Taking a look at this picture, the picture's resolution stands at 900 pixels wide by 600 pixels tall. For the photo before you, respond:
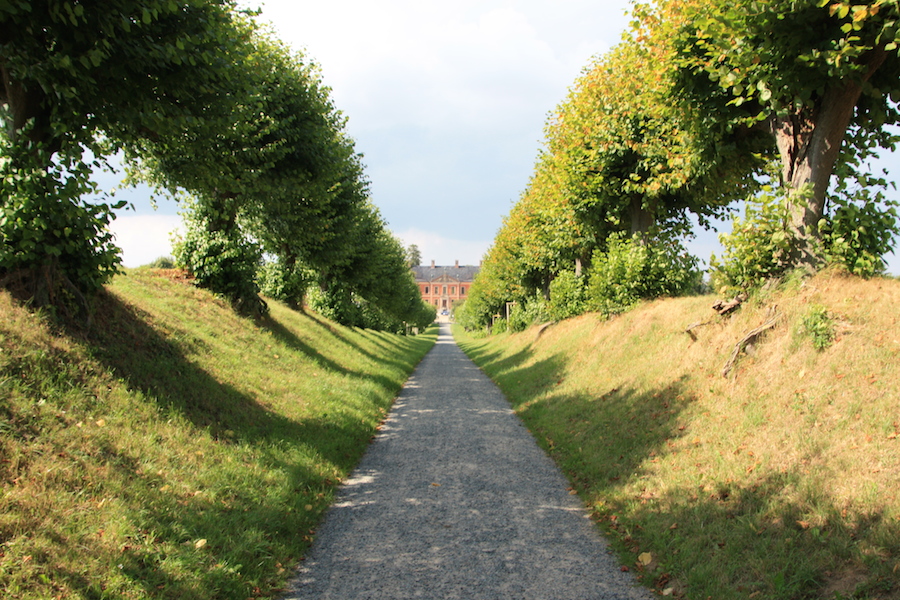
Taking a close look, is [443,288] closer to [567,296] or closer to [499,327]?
[499,327]

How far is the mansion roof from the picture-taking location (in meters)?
166

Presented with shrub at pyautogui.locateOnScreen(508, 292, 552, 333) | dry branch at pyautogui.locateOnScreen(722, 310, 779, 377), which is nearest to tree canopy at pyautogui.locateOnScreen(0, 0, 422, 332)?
dry branch at pyautogui.locateOnScreen(722, 310, 779, 377)

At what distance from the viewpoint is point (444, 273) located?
166750 millimetres

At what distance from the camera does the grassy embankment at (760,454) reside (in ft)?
14.8

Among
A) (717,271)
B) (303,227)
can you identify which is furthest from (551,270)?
(717,271)

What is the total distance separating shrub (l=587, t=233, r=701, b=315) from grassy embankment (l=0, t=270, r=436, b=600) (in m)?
9.13

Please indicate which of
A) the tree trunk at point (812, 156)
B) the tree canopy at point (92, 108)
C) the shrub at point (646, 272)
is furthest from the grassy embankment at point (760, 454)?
the tree canopy at point (92, 108)

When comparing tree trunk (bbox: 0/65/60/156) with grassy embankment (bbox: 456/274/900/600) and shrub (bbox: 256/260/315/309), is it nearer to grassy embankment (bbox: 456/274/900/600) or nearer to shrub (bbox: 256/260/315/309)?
grassy embankment (bbox: 456/274/900/600)

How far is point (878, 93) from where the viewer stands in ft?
25.7

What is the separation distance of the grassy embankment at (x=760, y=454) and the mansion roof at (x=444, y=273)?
15498 cm

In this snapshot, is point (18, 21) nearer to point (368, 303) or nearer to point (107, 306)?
point (107, 306)

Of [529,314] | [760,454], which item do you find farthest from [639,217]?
[529,314]

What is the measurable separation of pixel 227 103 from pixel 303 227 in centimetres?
1031

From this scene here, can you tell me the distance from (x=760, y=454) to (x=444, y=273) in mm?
160828
